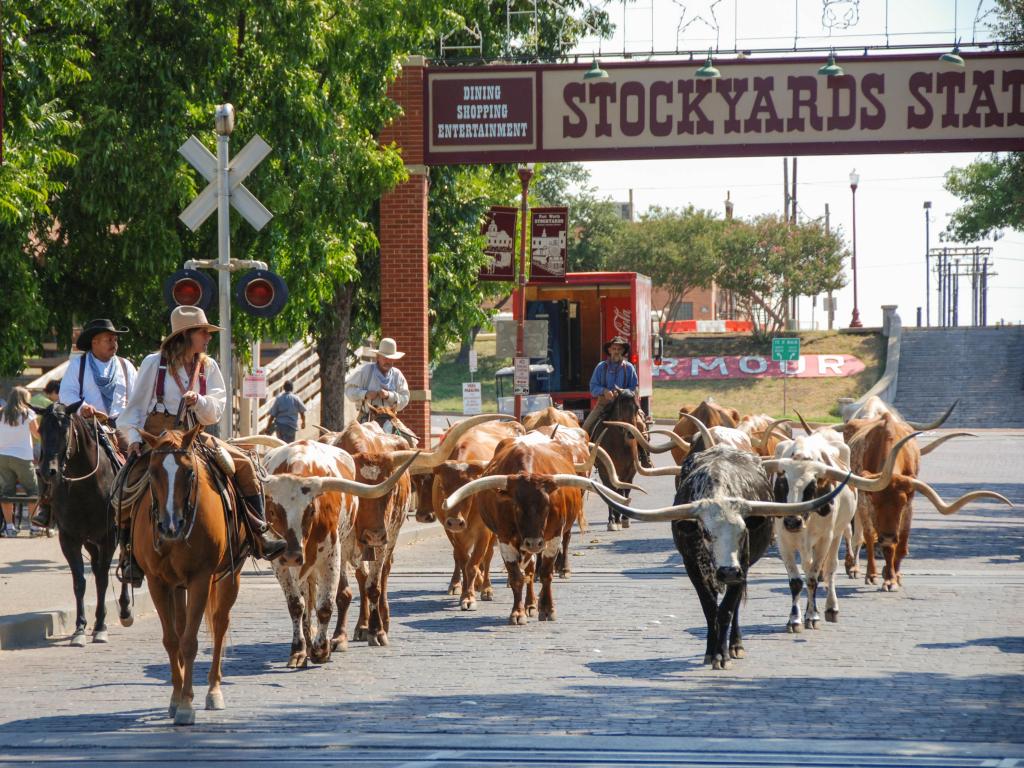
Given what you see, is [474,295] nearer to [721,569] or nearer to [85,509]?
[85,509]

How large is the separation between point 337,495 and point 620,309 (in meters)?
21.4

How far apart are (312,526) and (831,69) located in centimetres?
1506

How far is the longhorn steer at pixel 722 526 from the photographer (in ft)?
34.7

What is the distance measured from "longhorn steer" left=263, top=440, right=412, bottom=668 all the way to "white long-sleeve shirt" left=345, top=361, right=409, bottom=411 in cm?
568

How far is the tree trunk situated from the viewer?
97.5 ft

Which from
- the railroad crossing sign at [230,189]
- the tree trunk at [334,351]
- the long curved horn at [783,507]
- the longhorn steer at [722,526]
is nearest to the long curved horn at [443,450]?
the longhorn steer at [722,526]

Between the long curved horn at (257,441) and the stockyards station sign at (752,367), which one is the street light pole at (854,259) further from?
the long curved horn at (257,441)

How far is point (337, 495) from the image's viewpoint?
11.3 m

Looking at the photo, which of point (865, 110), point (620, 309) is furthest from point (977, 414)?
point (865, 110)

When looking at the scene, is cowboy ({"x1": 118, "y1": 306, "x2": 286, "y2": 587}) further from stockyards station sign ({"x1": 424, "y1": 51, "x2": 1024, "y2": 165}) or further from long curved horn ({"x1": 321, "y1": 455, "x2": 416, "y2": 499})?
stockyards station sign ({"x1": 424, "y1": 51, "x2": 1024, "y2": 165})

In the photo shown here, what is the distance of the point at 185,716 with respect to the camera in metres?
8.68

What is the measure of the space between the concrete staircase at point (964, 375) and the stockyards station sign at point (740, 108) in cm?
3036

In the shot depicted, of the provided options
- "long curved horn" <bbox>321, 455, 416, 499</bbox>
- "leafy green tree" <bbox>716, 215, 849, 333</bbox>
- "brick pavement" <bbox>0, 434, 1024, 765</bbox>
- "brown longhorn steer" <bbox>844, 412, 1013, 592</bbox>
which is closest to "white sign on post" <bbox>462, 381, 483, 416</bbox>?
"brown longhorn steer" <bbox>844, 412, 1013, 592</bbox>

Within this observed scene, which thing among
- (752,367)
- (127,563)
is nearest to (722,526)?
(127,563)
